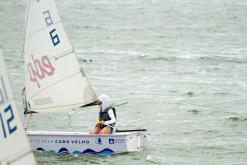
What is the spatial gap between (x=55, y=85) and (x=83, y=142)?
2.45m

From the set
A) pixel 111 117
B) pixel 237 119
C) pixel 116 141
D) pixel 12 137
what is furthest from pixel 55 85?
pixel 12 137

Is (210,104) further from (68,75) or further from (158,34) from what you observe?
(158,34)

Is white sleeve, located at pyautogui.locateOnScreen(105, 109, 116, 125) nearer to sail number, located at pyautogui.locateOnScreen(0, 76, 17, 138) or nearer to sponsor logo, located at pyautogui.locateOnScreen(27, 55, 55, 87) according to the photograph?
sponsor logo, located at pyautogui.locateOnScreen(27, 55, 55, 87)

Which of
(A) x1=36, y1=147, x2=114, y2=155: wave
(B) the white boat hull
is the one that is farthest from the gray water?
(B) the white boat hull

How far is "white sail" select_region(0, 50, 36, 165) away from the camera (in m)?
12.5

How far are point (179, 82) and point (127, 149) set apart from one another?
19.9m

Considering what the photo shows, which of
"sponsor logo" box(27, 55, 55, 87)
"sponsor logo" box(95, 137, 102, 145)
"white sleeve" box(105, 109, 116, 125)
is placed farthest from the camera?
"sponsor logo" box(27, 55, 55, 87)

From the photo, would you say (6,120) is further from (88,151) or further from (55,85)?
(55,85)

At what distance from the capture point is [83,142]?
86.9 feet

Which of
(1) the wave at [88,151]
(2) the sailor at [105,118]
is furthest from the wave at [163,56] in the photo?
(2) the sailor at [105,118]

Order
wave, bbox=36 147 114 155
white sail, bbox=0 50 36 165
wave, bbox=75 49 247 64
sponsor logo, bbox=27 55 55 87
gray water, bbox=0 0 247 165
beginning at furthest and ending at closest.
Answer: wave, bbox=75 49 247 64
gray water, bbox=0 0 247 165
sponsor logo, bbox=27 55 55 87
wave, bbox=36 147 114 155
white sail, bbox=0 50 36 165

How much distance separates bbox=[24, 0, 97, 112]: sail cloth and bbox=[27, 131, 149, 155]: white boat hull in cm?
122

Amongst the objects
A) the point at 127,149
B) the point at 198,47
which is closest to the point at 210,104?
the point at 127,149

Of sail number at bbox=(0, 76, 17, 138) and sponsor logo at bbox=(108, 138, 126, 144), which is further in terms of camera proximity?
sponsor logo at bbox=(108, 138, 126, 144)
